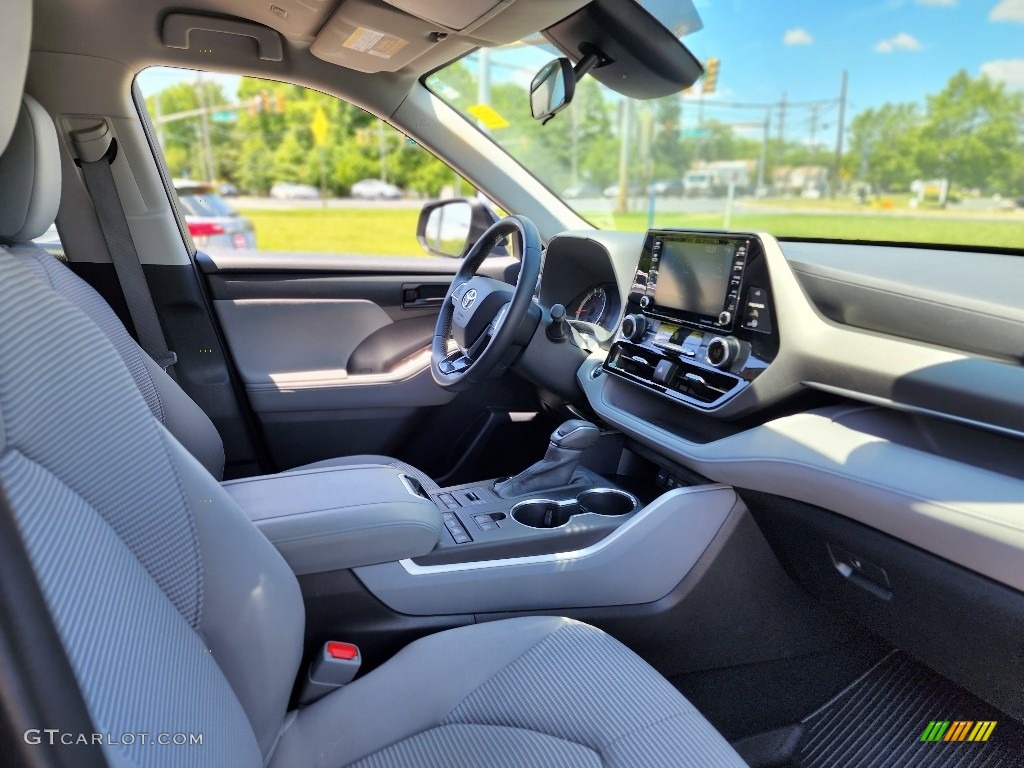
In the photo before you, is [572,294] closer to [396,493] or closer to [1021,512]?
[396,493]

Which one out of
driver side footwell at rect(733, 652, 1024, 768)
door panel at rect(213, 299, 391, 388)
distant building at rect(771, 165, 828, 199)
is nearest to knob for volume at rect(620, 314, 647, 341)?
driver side footwell at rect(733, 652, 1024, 768)

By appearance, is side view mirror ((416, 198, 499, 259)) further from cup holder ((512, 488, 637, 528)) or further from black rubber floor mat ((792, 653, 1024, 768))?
black rubber floor mat ((792, 653, 1024, 768))

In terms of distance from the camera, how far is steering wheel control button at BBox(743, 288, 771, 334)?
56.8 inches

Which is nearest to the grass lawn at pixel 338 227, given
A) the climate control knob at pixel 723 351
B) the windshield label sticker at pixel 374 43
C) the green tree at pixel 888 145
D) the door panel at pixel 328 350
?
the green tree at pixel 888 145

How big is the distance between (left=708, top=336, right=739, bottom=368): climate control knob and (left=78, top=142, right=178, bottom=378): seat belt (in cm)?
168

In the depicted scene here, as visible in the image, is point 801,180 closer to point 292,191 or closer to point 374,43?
point 374,43

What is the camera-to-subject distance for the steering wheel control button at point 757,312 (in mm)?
1443

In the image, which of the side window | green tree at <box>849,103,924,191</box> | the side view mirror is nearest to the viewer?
green tree at <box>849,103,924,191</box>

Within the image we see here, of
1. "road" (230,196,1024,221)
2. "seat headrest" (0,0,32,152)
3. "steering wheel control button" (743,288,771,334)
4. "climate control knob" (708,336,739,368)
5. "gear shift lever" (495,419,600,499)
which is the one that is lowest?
"gear shift lever" (495,419,600,499)

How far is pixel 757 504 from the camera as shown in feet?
4.79

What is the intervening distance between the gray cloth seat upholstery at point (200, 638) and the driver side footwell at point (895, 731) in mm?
611

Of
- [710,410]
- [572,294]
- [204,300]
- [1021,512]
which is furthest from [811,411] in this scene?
[204,300]

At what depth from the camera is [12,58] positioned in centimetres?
78

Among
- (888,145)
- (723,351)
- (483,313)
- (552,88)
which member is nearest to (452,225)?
(552,88)
